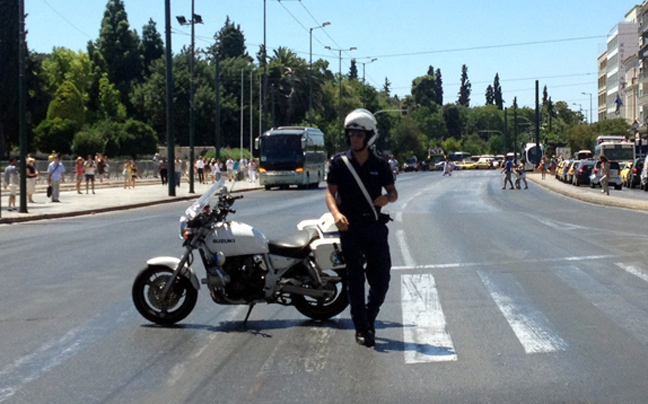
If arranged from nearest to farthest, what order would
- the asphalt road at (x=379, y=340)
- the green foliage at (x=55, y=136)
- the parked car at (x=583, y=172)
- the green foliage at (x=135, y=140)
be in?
the asphalt road at (x=379, y=340), the parked car at (x=583, y=172), the green foliage at (x=55, y=136), the green foliage at (x=135, y=140)

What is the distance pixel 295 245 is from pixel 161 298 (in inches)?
54.1

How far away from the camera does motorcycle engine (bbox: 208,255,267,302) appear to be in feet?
28.4

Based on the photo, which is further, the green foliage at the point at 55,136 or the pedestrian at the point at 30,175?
the green foliage at the point at 55,136

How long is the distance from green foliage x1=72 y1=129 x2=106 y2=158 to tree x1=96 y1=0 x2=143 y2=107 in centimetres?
4027

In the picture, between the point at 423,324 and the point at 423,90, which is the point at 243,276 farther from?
the point at 423,90

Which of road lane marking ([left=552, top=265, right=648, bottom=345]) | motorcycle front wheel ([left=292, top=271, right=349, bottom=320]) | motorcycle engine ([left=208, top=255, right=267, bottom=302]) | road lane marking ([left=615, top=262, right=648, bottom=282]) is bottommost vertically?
road lane marking ([left=552, top=265, right=648, bottom=345])

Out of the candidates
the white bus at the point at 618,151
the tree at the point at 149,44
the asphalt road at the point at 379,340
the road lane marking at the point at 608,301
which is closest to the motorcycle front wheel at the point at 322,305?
the asphalt road at the point at 379,340

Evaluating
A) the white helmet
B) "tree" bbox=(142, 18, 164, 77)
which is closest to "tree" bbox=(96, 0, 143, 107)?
"tree" bbox=(142, 18, 164, 77)

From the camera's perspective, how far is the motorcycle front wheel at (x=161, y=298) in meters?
8.97

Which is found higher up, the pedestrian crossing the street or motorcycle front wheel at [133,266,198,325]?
motorcycle front wheel at [133,266,198,325]

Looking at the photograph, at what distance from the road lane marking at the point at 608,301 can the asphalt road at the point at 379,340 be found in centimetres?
2

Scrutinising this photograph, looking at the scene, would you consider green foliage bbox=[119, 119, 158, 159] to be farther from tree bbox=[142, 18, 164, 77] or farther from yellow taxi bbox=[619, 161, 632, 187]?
yellow taxi bbox=[619, 161, 632, 187]

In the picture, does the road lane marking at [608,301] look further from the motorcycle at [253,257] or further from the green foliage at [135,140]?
the green foliage at [135,140]

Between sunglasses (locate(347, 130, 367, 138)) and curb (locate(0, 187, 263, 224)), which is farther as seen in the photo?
curb (locate(0, 187, 263, 224))
